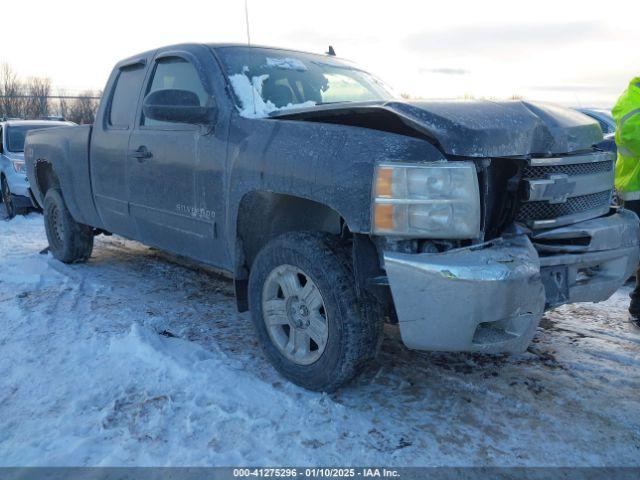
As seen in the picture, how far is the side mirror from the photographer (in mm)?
3430

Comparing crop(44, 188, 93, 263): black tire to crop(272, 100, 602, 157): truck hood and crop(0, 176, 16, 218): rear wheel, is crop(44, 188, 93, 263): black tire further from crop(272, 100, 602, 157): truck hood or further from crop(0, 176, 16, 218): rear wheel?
crop(0, 176, 16, 218): rear wheel

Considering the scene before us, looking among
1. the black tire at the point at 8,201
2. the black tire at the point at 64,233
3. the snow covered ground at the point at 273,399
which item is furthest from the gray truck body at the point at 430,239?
the black tire at the point at 8,201

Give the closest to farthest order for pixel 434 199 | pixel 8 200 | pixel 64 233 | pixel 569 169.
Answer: pixel 434 199 → pixel 569 169 → pixel 64 233 → pixel 8 200

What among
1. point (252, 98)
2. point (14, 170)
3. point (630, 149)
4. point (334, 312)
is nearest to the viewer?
point (334, 312)

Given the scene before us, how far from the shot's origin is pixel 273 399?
2932mm

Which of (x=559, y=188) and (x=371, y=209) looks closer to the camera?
(x=371, y=209)

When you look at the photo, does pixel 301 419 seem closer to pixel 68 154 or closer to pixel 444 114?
pixel 444 114

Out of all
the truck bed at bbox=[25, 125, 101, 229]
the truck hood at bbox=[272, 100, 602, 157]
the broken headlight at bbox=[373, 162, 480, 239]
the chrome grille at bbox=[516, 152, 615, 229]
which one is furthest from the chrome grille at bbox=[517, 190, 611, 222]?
the truck bed at bbox=[25, 125, 101, 229]

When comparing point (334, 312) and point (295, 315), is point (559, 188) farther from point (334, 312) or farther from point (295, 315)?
point (295, 315)

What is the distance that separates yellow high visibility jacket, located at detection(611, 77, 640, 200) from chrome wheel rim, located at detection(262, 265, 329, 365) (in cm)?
258

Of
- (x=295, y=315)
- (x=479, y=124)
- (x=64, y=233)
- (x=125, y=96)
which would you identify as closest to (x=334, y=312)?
(x=295, y=315)

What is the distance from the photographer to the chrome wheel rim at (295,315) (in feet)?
9.63

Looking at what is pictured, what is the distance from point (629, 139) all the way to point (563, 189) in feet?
5.08

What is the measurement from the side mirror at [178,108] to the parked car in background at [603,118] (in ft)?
17.2
